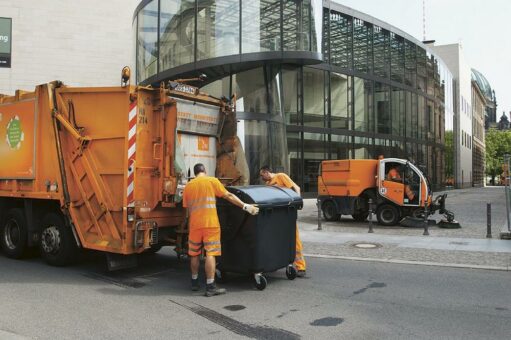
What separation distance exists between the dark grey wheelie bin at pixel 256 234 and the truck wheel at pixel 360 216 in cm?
998

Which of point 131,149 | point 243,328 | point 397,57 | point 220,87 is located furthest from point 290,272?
point 397,57

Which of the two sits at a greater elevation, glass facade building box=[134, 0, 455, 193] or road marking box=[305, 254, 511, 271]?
glass facade building box=[134, 0, 455, 193]

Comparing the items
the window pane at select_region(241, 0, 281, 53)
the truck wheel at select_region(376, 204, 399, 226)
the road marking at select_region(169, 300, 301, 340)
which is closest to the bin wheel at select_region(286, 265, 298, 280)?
the road marking at select_region(169, 300, 301, 340)

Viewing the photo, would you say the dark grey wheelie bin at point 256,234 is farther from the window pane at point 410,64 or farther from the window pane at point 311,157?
the window pane at point 410,64

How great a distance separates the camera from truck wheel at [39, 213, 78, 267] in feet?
25.3

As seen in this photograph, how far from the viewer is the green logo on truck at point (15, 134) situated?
8492 mm

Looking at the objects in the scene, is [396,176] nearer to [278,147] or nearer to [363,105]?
[278,147]

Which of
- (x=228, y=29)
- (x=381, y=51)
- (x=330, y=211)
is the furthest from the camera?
(x=381, y=51)

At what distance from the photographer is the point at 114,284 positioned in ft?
22.4

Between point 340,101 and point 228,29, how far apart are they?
39.6ft

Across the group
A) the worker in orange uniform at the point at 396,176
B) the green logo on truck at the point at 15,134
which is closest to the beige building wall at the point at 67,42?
the worker in orange uniform at the point at 396,176

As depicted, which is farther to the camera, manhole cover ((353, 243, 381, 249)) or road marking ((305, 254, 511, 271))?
manhole cover ((353, 243, 381, 249))

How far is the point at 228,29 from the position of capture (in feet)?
70.3

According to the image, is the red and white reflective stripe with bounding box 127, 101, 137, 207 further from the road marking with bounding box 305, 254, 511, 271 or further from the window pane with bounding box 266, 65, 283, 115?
the window pane with bounding box 266, 65, 283, 115
